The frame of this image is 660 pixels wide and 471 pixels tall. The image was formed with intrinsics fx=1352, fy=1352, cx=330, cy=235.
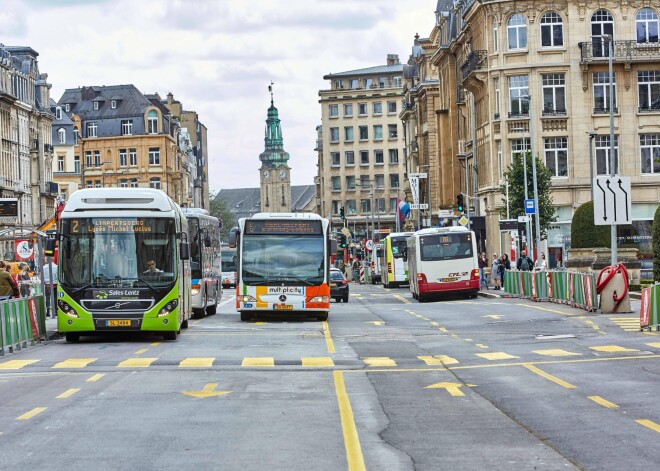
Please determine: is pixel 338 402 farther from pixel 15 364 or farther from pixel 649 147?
pixel 649 147

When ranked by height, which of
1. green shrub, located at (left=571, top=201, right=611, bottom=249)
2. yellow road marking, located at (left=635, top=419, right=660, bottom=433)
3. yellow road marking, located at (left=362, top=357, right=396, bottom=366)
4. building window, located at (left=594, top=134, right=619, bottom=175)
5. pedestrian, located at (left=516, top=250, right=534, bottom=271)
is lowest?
yellow road marking, located at (left=362, top=357, right=396, bottom=366)

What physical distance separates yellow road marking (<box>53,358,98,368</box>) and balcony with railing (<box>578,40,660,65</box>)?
5418 cm

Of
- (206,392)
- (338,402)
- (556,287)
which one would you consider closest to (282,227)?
(556,287)

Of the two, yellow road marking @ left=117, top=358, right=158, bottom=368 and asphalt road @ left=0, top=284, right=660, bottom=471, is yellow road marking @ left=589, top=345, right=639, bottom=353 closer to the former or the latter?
asphalt road @ left=0, top=284, right=660, bottom=471

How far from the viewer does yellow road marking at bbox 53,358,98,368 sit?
21.2 m

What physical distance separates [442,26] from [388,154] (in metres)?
82.0

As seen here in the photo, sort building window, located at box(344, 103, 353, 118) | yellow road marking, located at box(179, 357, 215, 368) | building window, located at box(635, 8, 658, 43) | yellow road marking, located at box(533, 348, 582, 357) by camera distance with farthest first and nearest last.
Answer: building window, located at box(344, 103, 353, 118) < building window, located at box(635, 8, 658, 43) < yellow road marking, located at box(533, 348, 582, 357) < yellow road marking, located at box(179, 357, 215, 368)

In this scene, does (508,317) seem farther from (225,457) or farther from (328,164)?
(328,164)

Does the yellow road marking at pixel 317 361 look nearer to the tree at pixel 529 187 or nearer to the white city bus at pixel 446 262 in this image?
the white city bus at pixel 446 262

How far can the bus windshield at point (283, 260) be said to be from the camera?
35906mm

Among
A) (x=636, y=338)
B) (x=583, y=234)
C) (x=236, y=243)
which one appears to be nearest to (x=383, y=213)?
(x=583, y=234)

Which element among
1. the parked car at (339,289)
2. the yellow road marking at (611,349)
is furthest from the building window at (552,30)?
the yellow road marking at (611,349)

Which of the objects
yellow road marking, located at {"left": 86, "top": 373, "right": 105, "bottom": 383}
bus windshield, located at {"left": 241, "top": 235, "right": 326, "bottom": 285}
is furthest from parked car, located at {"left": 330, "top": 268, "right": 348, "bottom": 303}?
yellow road marking, located at {"left": 86, "top": 373, "right": 105, "bottom": 383}

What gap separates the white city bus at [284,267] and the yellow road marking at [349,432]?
1795 cm
